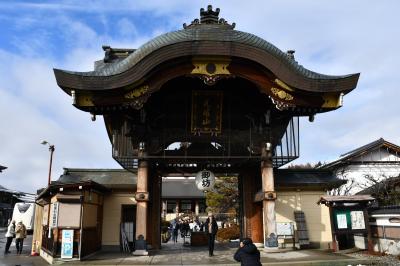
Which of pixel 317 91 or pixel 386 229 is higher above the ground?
pixel 317 91

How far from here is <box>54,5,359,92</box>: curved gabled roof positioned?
13.7 metres

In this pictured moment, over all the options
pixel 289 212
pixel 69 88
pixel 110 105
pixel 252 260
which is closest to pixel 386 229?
pixel 289 212

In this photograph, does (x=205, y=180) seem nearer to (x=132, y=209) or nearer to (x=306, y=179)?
(x=132, y=209)

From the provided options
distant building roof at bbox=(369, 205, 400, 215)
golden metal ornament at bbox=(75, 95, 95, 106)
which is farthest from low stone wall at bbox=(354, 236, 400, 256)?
golden metal ornament at bbox=(75, 95, 95, 106)

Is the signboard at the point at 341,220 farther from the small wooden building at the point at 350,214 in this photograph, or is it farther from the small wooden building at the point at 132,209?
the small wooden building at the point at 132,209

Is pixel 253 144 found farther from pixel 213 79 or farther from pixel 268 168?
pixel 213 79

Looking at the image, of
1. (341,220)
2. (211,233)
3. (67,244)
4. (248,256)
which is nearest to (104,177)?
(67,244)

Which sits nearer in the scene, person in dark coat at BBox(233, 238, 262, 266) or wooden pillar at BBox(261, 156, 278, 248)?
person in dark coat at BBox(233, 238, 262, 266)

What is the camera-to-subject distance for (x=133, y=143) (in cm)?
1617

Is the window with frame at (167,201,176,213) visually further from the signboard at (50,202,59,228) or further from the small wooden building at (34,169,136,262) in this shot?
the signboard at (50,202,59,228)

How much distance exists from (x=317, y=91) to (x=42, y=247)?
46.5 feet

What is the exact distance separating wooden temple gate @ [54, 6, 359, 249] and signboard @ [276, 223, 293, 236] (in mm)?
995

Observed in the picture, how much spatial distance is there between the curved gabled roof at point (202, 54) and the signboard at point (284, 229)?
6.39m

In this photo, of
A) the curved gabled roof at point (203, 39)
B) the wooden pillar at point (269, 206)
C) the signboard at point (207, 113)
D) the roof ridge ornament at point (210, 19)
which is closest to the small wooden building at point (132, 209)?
the wooden pillar at point (269, 206)
